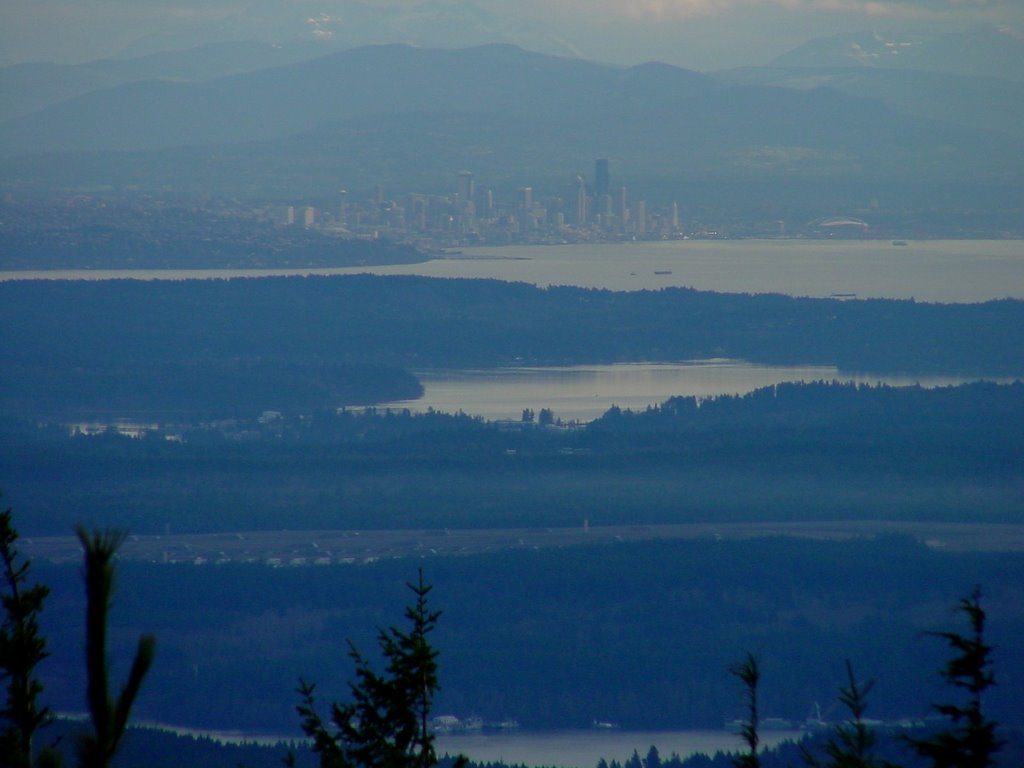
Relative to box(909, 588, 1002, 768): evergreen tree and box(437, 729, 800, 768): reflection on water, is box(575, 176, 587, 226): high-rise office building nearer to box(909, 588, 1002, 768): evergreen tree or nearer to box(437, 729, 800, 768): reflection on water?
box(437, 729, 800, 768): reflection on water

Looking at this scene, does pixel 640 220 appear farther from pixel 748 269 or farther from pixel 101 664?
pixel 101 664

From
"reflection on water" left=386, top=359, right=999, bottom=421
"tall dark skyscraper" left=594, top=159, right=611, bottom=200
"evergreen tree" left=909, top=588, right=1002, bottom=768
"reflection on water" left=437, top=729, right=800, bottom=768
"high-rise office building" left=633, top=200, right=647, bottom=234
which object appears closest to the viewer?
"evergreen tree" left=909, top=588, right=1002, bottom=768

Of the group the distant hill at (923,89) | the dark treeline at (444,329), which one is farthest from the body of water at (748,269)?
the distant hill at (923,89)

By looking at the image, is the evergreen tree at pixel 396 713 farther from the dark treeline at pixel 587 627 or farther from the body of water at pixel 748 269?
the body of water at pixel 748 269

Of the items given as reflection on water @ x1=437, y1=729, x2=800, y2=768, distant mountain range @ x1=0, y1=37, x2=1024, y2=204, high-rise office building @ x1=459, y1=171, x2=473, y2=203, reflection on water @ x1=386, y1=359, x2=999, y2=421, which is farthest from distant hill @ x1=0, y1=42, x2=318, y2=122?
reflection on water @ x1=437, y1=729, x2=800, y2=768

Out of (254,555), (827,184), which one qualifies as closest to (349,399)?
(254,555)
